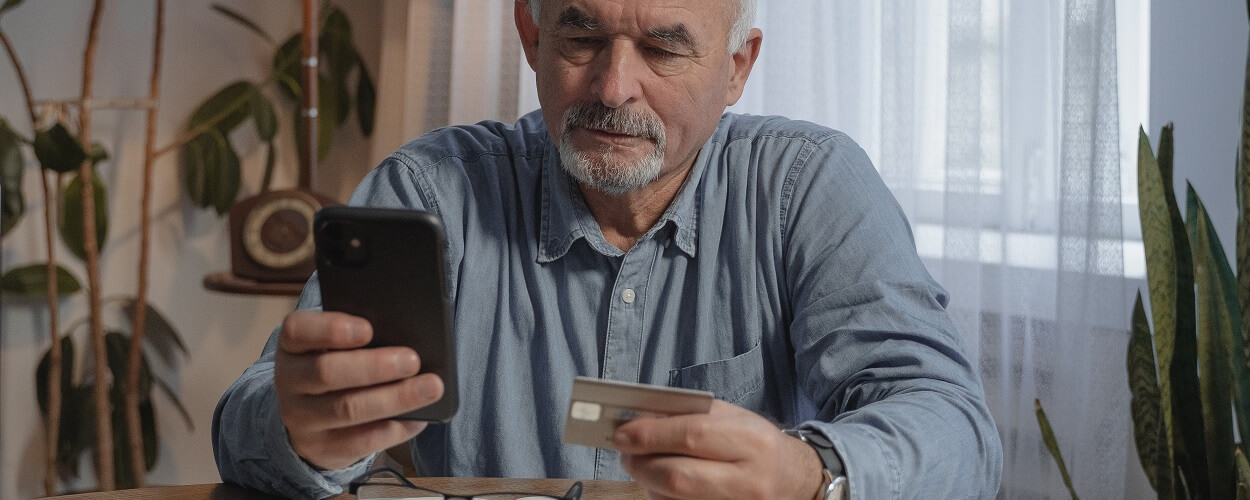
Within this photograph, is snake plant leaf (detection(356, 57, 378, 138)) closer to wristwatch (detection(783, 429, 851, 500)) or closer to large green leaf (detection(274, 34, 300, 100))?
large green leaf (detection(274, 34, 300, 100))

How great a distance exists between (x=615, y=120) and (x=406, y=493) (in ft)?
1.65

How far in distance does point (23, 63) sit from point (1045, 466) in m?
2.48

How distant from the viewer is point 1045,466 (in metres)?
1.85

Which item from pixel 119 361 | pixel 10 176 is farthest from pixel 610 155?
pixel 119 361

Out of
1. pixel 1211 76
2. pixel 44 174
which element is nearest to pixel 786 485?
pixel 1211 76

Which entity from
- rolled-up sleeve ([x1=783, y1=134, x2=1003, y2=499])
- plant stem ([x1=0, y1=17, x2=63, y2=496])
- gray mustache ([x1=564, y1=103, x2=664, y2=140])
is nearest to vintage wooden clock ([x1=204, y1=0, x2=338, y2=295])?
plant stem ([x1=0, y1=17, x2=63, y2=496])

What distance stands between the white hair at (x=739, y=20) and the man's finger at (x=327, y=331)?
59cm

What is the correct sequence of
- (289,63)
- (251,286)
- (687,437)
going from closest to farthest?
(687,437)
(251,286)
(289,63)

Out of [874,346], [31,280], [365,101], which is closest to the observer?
[874,346]

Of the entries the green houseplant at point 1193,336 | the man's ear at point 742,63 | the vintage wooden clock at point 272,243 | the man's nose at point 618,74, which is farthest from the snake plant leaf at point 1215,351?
the vintage wooden clock at point 272,243

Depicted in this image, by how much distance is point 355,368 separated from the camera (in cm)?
83

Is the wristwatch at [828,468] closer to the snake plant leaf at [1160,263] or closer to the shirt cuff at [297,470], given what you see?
the shirt cuff at [297,470]

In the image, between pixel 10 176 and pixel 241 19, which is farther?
pixel 241 19

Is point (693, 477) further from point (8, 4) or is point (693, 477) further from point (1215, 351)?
point (8, 4)
